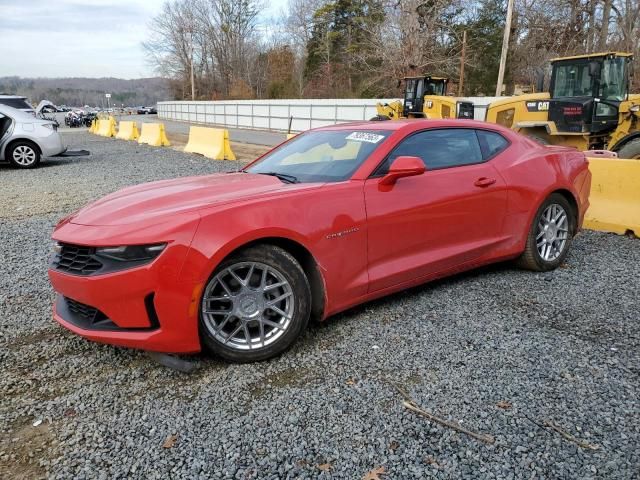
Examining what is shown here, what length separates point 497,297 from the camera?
3988 millimetres

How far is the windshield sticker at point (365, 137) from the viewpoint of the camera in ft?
12.2

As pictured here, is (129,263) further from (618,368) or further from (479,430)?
(618,368)

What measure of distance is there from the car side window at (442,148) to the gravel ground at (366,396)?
1.05 m

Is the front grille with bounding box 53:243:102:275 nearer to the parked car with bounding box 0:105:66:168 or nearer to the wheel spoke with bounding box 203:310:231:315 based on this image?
the wheel spoke with bounding box 203:310:231:315

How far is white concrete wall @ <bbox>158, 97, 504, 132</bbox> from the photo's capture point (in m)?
24.8

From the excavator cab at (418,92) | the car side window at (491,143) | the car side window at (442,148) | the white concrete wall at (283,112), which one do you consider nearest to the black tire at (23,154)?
the excavator cab at (418,92)

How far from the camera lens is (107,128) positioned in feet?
92.5

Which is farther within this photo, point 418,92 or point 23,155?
point 418,92

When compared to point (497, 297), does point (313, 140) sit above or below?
above

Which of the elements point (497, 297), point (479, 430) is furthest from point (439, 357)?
point (497, 297)

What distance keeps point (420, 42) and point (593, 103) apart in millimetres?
29105

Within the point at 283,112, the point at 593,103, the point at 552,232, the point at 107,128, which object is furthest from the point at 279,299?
the point at 283,112

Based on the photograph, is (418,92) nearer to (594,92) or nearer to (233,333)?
(594,92)

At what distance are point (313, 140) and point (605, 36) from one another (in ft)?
110
